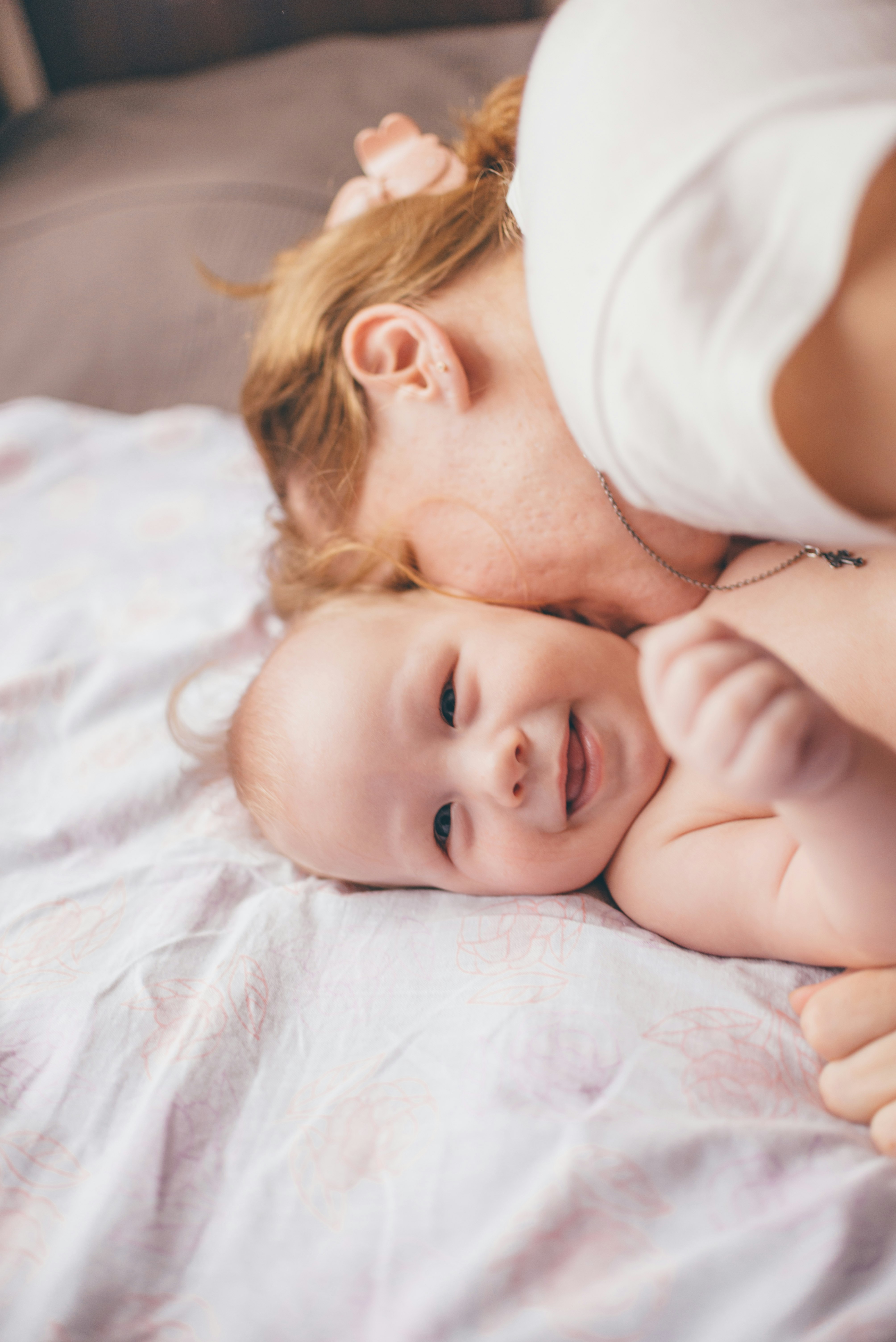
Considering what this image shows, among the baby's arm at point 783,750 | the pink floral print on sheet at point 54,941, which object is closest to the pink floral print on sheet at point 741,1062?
the baby's arm at point 783,750

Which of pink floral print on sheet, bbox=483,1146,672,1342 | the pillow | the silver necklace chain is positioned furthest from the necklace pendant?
the pillow

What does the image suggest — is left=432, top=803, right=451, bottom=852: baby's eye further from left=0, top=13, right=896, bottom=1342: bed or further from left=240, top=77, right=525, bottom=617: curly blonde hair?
left=240, top=77, right=525, bottom=617: curly blonde hair

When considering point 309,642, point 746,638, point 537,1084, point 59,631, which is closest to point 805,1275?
point 537,1084

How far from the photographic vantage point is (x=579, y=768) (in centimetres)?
89

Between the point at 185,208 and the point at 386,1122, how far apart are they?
1.47m

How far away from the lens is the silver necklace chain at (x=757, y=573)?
811 mm

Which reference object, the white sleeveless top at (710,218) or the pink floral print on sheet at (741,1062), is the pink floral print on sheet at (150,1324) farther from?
the white sleeveless top at (710,218)

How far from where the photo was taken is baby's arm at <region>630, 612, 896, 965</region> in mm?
479

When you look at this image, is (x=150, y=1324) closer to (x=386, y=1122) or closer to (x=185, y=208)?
(x=386, y=1122)

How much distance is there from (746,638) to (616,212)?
23 centimetres

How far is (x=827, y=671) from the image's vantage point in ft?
2.52

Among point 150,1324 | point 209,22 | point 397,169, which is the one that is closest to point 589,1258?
point 150,1324

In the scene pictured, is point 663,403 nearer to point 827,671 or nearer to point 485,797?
point 827,671

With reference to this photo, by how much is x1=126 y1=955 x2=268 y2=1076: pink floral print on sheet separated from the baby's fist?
44 cm
